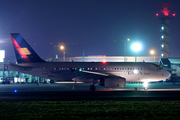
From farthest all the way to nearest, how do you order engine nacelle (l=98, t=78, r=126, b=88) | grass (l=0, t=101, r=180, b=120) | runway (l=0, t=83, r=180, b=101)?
engine nacelle (l=98, t=78, r=126, b=88), runway (l=0, t=83, r=180, b=101), grass (l=0, t=101, r=180, b=120)

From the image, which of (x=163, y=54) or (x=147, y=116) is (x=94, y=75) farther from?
(x=163, y=54)

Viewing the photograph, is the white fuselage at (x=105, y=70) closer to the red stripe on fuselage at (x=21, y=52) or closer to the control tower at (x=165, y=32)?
the red stripe on fuselage at (x=21, y=52)

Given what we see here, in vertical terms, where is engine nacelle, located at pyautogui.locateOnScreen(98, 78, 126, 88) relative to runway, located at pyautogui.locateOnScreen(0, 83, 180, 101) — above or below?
above

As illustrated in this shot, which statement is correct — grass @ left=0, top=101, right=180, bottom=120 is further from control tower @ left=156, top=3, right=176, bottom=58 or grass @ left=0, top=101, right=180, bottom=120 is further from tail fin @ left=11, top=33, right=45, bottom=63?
control tower @ left=156, top=3, right=176, bottom=58

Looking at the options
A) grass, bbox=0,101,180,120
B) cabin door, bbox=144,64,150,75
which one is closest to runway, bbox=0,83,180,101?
grass, bbox=0,101,180,120

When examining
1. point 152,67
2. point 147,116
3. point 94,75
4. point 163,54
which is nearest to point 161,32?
point 163,54

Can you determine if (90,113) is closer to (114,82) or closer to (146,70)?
(114,82)

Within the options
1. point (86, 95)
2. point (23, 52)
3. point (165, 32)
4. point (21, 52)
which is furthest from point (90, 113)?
point (165, 32)

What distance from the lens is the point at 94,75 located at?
123 feet

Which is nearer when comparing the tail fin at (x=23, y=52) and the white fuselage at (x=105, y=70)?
the white fuselage at (x=105, y=70)

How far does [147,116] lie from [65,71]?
2650 cm

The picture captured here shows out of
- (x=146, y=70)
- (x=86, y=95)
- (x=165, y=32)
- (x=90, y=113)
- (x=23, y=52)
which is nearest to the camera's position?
(x=90, y=113)

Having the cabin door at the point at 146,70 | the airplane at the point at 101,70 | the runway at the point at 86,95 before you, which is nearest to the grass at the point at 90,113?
the runway at the point at 86,95

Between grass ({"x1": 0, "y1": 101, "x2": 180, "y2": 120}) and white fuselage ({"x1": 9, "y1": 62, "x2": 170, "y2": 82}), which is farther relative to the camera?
white fuselage ({"x1": 9, "y1": 62, "x2": 170, "y2": 82})
